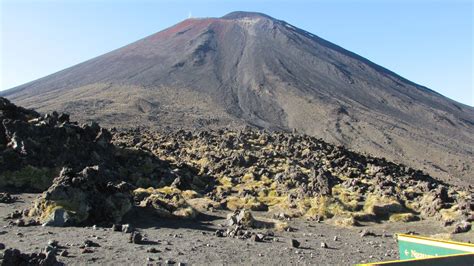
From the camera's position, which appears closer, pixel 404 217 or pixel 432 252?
pixel 432 252

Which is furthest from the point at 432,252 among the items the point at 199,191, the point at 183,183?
the point at 183,183

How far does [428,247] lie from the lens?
5375 mm

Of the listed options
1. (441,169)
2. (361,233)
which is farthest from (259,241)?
(441,169)

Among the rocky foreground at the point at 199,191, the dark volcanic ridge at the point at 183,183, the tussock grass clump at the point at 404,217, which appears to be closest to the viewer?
the rocky foreground at the point at 199,191

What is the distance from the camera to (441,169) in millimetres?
52344

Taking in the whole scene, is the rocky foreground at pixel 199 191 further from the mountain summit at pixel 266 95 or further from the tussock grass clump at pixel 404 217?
the mountain summit at pixel 266 95

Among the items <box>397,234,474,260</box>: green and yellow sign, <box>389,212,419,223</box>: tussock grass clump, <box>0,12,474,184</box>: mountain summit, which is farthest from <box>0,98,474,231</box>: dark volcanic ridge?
<box>0,12,474,184</box>: mountain summit

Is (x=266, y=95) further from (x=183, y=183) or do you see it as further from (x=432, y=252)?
(x=432, y=252)

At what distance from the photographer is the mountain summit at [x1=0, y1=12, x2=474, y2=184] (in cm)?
6147

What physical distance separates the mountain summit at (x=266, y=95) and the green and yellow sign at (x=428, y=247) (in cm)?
4523

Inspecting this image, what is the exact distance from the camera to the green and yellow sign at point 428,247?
5.09 metres

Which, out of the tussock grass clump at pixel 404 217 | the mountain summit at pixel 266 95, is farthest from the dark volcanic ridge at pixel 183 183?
the mountain summit at pixel 266 95

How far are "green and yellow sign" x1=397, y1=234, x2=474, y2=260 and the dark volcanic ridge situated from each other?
1070 cm

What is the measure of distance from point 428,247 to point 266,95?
7660 centimetres
